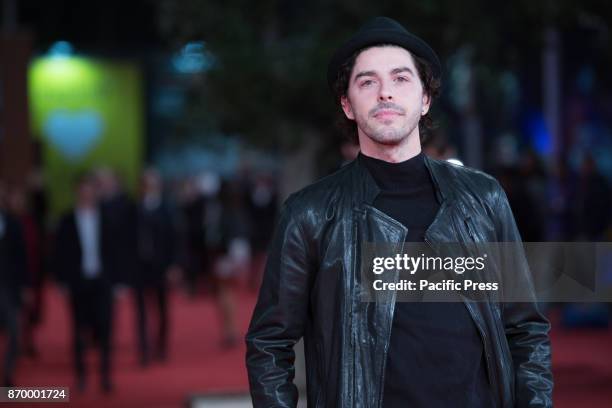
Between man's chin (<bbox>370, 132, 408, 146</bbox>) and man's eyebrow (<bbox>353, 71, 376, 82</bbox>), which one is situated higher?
man's eyebrow (<bbox>353, 71, 376, 82</bbox>)

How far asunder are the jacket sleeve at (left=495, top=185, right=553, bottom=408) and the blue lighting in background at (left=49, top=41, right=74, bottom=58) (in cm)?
2869

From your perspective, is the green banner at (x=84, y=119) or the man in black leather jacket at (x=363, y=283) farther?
the green banner at (x=84, y=119)

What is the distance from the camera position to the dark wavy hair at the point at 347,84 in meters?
3.20

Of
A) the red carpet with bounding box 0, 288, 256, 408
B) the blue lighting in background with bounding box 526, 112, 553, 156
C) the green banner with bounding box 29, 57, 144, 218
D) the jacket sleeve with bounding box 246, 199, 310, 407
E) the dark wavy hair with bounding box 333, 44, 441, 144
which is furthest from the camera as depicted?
the green banner with bounding box 29, 57, 144, 218

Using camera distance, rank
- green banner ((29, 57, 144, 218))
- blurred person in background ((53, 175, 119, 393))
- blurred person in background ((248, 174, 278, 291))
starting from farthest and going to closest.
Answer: green banner ((29, 57, 144, 218)), blurred person in background ((248, 174, 278, 291)), blurred person in background ((53, 175, 119, 393))

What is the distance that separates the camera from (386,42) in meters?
3.14

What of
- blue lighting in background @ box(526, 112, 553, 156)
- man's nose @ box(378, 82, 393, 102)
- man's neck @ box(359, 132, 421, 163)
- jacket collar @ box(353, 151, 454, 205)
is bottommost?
jacket collar @ box(353, 151, 454, 205)

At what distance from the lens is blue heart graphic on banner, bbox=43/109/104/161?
3020cm

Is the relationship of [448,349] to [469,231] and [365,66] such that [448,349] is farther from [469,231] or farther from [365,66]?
[365,66]

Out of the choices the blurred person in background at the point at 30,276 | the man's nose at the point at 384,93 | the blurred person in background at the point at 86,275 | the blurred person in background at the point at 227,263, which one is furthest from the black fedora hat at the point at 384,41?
the blurred person in background at the point at 227,263

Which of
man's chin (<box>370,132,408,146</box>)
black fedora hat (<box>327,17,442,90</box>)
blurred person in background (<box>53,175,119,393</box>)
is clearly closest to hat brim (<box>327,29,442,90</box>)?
black fedora hat (<box>327,17,442,90</box>)

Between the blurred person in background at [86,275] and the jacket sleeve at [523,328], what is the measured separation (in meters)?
7.78

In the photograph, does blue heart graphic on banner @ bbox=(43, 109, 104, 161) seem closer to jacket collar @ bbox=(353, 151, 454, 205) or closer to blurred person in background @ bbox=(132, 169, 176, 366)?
blurred person in background @ bbox=(132, 169, 176, 366)

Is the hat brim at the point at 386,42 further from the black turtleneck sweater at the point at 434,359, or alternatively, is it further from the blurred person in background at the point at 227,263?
the blurred person in background at the point at 227,263
